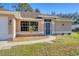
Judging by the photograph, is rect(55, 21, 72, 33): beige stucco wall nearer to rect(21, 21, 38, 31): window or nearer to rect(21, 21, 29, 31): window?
rect(21, 21, 38, 31): window

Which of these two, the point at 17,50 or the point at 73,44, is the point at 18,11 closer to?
the point at 17,50

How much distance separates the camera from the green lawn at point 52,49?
11367 millimetres

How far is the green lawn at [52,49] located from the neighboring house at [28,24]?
3.81ft

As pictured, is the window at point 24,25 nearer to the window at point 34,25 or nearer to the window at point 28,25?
the window at point 28,25

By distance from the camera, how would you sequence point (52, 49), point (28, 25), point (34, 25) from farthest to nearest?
point (34, 25) → point (28, 25) → point (52, 49)

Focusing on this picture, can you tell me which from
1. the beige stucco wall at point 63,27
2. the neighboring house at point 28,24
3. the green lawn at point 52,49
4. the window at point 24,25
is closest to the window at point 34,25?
the neighboring house at point 28,24

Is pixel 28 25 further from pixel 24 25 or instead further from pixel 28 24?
pixel 24 25

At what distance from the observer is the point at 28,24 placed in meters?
15.5

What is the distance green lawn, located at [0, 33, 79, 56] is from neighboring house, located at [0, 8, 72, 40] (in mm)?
1162

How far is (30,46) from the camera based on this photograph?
12.1 m

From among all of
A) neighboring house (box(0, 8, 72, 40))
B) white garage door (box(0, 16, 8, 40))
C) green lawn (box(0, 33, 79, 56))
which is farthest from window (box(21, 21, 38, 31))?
green lawn (box(0, 33, 79, 56))

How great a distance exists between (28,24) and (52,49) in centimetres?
409

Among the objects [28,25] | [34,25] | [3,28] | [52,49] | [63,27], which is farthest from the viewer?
[34,25]

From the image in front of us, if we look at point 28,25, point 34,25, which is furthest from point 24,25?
point 34,25
